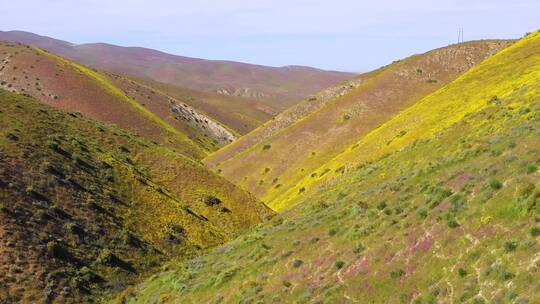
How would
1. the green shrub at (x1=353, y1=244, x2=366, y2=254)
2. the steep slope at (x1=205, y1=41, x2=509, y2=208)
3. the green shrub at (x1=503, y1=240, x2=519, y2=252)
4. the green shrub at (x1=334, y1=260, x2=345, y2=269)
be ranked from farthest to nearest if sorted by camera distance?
the steep slope at (x1=205, y1=41, x2=509, y2=208) → the green shrub at (x1=353, y1=244, x2=366, y2=254) → the green shrub at (x1=334, y1=260, x2=345, y2=269) → the green shrub at (x1=503, y1=240, x2=519, y2=252)

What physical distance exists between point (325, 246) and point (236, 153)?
199 feet

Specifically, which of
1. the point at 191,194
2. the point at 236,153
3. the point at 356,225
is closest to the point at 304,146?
the point at 236,153

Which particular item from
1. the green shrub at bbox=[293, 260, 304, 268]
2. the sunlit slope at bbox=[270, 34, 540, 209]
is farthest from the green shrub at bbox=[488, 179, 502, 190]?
the sunlit slope at bbox=[270, 34, 540, 209]

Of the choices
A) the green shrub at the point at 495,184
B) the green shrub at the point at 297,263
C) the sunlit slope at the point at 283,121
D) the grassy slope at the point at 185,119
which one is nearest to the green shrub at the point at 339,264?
the green shrub at the point at 297,263

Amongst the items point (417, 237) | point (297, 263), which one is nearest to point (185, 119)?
point (297, 263)

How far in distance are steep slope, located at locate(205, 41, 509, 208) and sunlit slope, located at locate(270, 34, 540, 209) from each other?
8045mm

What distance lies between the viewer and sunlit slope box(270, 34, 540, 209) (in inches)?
1837

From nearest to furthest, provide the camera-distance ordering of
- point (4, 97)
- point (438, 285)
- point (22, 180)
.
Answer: point (438, 285)
point (22, 180)
point (4, 97)

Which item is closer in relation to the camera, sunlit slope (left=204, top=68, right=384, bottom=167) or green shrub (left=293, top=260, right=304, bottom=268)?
green shrub (left=293, top=260, right=304, bottom=268)

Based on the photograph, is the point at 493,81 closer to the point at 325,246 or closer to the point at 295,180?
the point at 295,180

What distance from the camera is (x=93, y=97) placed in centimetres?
10519

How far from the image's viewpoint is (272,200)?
60.5m

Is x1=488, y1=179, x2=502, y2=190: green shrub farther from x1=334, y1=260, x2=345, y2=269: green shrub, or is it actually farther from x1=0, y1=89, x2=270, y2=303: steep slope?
x1=0, y1=89, x2=270, y2=303: steep slope

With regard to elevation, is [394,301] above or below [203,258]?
above
